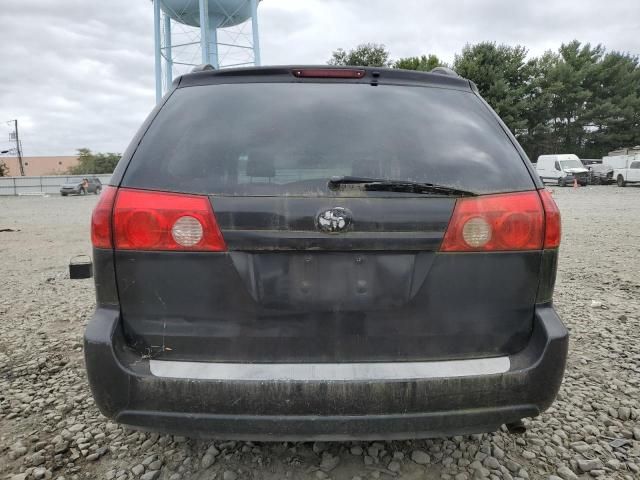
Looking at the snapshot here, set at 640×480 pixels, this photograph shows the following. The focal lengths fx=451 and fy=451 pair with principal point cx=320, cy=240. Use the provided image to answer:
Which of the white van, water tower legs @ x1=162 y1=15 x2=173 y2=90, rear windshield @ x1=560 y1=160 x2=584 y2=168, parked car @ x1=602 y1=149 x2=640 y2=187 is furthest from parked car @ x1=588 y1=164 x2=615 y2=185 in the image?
water tower legs @ x1=162 y1=15 x2=173 y2=90

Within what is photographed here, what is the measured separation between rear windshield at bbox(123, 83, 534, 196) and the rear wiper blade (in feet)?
0.08

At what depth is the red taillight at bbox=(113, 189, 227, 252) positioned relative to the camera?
1.59m

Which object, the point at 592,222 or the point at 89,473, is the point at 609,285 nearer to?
the point at 89,473

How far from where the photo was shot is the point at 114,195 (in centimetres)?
166

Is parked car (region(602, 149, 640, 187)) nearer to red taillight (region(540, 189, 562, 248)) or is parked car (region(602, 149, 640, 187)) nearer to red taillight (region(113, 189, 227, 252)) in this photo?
red taillight (region(540, 189, 562, 248))

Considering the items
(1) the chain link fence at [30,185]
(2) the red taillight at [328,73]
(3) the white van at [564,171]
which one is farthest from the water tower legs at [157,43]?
(2) the red taillight at [328,73]

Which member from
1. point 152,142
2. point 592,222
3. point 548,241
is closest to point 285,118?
point 152,142

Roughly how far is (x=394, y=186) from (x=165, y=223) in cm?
83

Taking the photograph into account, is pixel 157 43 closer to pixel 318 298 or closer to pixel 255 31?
pixel 255 31

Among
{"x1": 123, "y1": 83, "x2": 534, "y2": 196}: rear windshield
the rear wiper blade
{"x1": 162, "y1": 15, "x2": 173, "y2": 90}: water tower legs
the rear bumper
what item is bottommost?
the rear bumper

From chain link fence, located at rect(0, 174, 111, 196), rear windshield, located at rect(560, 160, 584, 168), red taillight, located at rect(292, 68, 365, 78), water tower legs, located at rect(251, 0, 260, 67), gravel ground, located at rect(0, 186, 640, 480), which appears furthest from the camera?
chain link fence, located at rect(0, 174, 111, 196)

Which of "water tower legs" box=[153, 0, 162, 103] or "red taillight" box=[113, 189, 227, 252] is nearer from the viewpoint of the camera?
"red taillight" box=[113, 189, 227, 252]

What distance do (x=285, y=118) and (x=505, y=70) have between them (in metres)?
42.4

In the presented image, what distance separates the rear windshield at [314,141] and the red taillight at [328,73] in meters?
0.06
